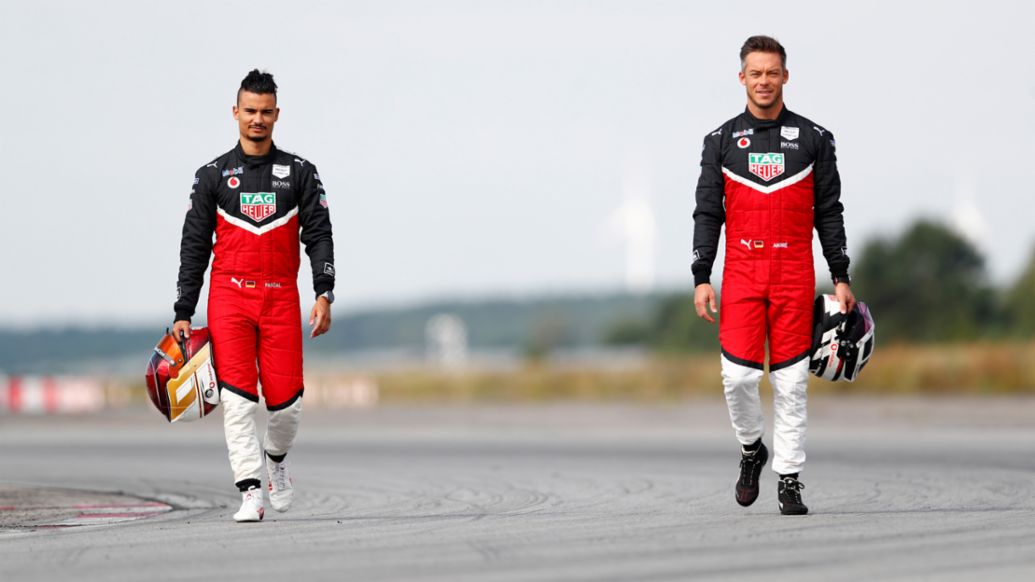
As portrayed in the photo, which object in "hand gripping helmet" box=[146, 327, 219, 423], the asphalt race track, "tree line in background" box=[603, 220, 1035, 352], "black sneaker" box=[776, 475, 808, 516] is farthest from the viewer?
"tree line in background" box=[603, 220, 1035, 352]

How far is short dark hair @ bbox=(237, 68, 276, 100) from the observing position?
9422 millimetres

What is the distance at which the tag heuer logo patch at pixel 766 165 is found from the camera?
919 centimetres

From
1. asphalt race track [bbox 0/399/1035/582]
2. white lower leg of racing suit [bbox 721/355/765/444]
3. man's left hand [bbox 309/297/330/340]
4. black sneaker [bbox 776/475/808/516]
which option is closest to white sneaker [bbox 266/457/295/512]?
asphalt race track [bbox 0/399/1035/582]

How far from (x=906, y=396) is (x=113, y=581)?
23931 millimetres

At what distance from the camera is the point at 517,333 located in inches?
7598

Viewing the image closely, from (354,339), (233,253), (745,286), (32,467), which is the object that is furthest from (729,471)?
(354,339)

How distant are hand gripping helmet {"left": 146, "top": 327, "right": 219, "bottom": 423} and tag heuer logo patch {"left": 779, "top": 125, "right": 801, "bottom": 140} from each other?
324 cm

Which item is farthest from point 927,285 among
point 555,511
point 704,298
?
point 704,298

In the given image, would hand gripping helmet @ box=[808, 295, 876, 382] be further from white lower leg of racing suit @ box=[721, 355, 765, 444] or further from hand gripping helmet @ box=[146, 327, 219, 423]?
hand gripping helmet @ box=[146, 327, 219, 423]

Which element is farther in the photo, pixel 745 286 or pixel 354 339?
pixel 354 339

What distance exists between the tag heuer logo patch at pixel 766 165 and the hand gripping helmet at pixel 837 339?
70cm

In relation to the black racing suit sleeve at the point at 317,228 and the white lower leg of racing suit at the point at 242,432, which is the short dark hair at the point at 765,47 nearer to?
the black racing suit sleeve at the point at 317,228

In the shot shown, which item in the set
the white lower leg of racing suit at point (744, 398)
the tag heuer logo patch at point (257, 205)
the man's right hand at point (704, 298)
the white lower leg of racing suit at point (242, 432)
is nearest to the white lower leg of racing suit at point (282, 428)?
the white lower leg of racing suit at point (242, 432)

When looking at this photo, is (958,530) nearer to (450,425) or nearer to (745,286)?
(745,286)
